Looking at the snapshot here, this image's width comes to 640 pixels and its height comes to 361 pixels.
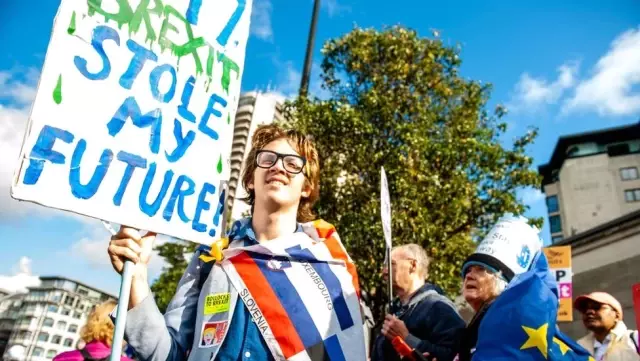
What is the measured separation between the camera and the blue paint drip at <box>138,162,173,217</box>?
169cm

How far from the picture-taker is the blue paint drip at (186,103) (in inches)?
75.1

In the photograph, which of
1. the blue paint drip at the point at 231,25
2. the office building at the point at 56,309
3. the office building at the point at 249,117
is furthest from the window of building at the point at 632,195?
the office building at the point at 56,309

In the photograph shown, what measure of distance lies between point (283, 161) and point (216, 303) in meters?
0.65

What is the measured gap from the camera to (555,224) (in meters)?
57.8

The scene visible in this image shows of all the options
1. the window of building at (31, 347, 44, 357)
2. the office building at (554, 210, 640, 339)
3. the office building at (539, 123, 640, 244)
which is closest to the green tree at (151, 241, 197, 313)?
the office building at (554, 210, 640, 339)

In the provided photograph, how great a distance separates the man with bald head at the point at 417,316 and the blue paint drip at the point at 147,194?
2187 mm

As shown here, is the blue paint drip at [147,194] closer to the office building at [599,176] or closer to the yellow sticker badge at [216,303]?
the yellow sticker badge at [216,303]

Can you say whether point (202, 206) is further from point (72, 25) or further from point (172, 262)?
point (172, 262)

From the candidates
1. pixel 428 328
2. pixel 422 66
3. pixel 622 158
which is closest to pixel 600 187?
pixel 622 158

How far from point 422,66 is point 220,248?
1097 cm

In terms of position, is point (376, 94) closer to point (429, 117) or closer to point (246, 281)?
point (429, 117)

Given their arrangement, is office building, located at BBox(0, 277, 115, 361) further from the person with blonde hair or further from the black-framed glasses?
the black-framed glasses

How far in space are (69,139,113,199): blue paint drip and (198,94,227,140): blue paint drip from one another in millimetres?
441

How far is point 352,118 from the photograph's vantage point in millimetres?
10641
